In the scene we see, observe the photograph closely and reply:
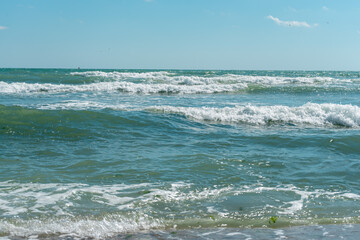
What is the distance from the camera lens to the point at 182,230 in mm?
4168

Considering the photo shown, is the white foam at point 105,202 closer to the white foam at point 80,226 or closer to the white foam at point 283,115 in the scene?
the white foam at point 80,226

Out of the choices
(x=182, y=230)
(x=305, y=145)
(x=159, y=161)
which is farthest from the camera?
(x=305, y=145)

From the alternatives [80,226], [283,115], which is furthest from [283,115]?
[80,226]

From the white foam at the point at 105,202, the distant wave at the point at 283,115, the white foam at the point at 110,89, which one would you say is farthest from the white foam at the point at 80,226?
the white foam at the point at 110,89

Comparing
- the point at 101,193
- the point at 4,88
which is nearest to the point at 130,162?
the point at 101,193

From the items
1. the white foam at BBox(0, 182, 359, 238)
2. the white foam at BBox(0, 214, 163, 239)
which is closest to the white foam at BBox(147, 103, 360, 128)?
the white foam at BBox(0, 182, 359, 238)

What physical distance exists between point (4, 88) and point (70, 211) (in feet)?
78.4

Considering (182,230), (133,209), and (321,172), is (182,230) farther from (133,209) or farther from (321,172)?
(321,172)

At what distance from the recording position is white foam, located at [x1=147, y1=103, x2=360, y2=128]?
41.2 feet

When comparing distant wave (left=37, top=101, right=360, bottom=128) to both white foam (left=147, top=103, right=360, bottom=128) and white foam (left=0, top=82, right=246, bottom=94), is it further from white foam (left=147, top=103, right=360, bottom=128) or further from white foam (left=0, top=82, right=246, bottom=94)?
white foam (left=0, top=82, right=246, bottom=94)

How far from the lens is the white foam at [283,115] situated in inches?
495

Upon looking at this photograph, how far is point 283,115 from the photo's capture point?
516 inches

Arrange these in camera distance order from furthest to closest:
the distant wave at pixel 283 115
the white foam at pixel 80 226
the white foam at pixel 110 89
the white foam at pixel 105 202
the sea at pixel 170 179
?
the white foam at pixel 110 89 < the distant wave at pixel 283 115 < the sea at pixel 170 179 < the white foam at pixel 105 202 < the white foam at pixel 80 226

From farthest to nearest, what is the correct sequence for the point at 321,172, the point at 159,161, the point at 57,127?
1. the point at 57,127
2. the point at 159,161
3. the point at 321,172
